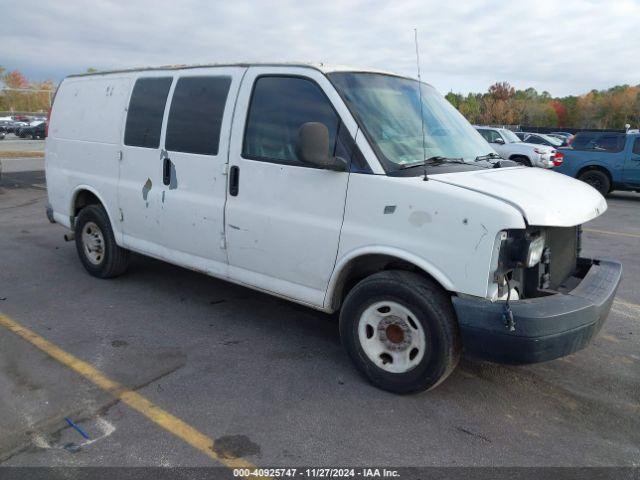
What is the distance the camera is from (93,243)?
6.01 meters

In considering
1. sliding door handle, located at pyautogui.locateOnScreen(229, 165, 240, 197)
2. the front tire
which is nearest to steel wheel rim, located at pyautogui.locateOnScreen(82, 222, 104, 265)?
sliding door handle, located at pyautogui.locateOnScreen(229, 165, 240, 197)

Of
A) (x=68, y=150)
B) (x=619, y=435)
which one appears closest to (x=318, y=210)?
(x=619, y=435)

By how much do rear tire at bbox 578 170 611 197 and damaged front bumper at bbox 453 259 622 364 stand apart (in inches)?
491

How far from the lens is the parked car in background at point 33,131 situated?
125ft

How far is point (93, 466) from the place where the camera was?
114 inches

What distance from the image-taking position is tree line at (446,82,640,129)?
308 ft

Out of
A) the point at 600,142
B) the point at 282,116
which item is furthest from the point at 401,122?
the point at 600,142

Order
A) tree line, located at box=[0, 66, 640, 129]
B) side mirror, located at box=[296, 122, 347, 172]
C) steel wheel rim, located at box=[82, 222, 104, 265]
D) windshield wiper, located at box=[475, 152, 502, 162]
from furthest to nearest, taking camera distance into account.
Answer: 1. tree line, located at box=[0, 66, 640, 129]
2. steel wheel rim, located at box=[82, 222, 104, 265]
3. windshield wiper, located at box=[475, 152, 502, 162]
4. side mirror, located at box=[296, 122, 347, 172]

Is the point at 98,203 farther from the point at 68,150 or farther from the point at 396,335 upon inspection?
the point at 396,335

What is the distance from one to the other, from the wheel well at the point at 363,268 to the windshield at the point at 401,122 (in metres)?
0.60

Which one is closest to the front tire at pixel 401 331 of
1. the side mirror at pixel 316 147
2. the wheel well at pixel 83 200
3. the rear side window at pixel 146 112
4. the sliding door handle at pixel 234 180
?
the side mirror at pixel 316 147

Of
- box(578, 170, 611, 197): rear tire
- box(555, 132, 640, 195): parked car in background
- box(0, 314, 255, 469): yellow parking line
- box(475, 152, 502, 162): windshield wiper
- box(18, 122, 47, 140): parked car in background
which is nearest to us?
box(0, 314, 255, 469): yellow parking line

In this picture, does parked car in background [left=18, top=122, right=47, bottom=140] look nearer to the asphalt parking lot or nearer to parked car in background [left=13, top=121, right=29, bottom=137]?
parked car in background [left=13, top=121, right=29, bottom=137]

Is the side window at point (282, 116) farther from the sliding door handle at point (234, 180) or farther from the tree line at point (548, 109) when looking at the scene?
the tree line at point (548, 109)
